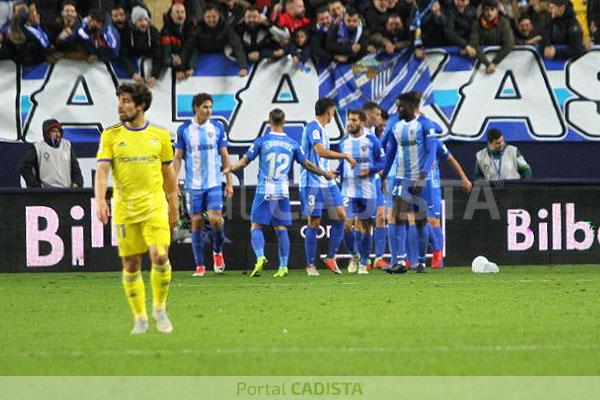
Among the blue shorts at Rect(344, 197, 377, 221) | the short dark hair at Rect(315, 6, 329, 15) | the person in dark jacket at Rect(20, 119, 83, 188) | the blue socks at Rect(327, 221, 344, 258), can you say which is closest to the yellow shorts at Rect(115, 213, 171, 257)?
the blue socks at Rect(327, 221, 344, 258)

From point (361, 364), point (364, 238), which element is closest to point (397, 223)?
point (364, 238)

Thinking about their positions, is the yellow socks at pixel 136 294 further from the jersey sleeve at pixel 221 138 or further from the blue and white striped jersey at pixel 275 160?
the jersey sleeve at pixel 221 138

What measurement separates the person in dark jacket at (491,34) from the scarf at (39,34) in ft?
20.7

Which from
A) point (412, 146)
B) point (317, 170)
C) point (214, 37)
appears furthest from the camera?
point (214, 37)

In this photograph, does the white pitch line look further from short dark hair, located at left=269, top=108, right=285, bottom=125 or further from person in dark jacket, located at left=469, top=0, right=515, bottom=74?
person in dark jacket, located at left=469, top=0, right=515, bottom=74

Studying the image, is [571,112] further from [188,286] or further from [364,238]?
[188,286]

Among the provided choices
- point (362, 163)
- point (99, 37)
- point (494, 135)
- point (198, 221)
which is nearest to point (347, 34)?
point (494, 135)

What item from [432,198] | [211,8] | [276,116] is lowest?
[432,198]

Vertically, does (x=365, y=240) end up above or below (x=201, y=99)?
below

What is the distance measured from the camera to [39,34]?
19125 mm

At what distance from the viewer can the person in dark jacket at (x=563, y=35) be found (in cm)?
1961

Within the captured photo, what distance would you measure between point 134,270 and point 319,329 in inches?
55.2

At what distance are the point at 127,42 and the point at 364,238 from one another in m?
5.07

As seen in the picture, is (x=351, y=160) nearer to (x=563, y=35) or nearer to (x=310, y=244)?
(x=310, y=244)
